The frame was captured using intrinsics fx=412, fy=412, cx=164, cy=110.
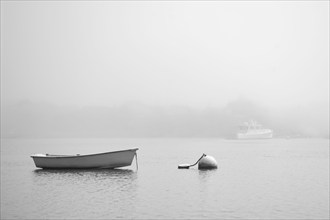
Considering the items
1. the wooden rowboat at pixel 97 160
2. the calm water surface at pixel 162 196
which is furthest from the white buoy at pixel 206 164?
the wooden rowboat at pixel 97 160

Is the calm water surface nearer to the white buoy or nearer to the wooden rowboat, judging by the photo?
the wooden rowboat

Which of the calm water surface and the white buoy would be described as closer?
the calm water surface

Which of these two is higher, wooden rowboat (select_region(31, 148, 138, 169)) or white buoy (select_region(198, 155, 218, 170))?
wooden rowboat (select_region(31, 148, 138, 169))

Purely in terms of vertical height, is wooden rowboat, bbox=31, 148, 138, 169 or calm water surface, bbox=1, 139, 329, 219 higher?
wooden rowboat, bbox=31, 148, 138, 169

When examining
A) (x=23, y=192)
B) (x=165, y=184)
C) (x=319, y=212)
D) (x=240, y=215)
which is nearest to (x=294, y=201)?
(x=319, y=212)

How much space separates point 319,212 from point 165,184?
19092 mm

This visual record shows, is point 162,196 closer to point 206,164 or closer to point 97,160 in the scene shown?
point 97,160

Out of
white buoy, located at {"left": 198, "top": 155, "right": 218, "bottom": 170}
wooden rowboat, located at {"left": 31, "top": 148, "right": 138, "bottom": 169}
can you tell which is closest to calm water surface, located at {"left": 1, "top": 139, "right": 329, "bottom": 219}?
wooden rowboat, located at {"left": 31, "top": 148, "right": 138, "bottom": 169}

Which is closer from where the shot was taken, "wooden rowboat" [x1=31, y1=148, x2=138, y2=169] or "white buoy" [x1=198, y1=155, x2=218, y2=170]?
"wooden rowboat" [x1=31, y1=148, x2=138, y2=169]

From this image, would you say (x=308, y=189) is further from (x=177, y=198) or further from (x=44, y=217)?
(x=44, y=217)

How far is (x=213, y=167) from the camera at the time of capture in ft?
199

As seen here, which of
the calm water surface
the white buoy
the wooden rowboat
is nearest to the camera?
the calm water surface

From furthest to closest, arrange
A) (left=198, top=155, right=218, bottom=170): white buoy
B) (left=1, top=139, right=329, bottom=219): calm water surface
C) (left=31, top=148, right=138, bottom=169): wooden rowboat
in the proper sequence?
1. (left=198, top=155, right=218, bottom=170): white buoy
2. (left=31, top=148, right=138, bottom=169): wooden rowboat
3. (left=1, top=139, right=329, bottom=219): calm water surface

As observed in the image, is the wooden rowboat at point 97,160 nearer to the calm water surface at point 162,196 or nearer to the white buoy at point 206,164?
the calm water surface at point 162,196
